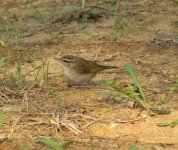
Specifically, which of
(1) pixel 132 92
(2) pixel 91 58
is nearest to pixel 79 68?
(2) pixel 91 58

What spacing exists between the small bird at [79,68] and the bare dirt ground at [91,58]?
0.67ft

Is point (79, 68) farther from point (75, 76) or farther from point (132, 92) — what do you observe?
point (132, 92)

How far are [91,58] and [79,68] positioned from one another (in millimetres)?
893

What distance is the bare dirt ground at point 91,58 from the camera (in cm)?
713

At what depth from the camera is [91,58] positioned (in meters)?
10.3

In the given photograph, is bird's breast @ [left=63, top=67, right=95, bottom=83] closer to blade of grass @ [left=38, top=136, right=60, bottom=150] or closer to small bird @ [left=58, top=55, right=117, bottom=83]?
small bird @ [left=58, top=55, right=117, bottom=83]

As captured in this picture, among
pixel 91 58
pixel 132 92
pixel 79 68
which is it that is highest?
pixel 132 92

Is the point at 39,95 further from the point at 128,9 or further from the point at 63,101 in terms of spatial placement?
the point at 128,9

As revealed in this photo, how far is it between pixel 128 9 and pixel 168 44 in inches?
81.5

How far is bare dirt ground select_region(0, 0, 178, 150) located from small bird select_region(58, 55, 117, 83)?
0.20 meters

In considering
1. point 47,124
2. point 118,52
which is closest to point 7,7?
point 118,52

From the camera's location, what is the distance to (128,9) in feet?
41.4

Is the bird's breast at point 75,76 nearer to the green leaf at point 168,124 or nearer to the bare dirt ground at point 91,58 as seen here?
the bare dirt ground at point 91,58

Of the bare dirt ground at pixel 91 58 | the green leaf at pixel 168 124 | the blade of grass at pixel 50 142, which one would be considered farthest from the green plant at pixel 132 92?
the blade of grass at pixel 50 142
